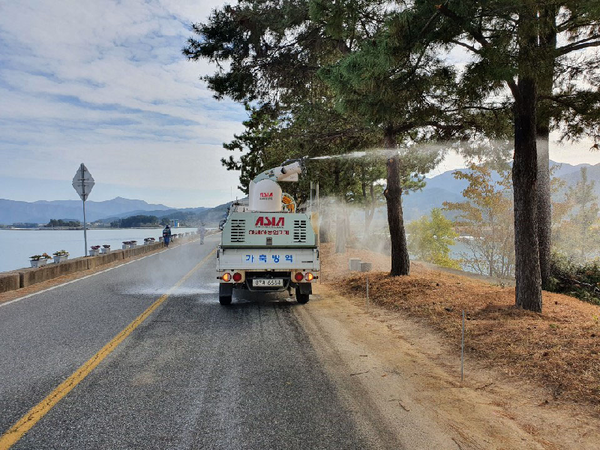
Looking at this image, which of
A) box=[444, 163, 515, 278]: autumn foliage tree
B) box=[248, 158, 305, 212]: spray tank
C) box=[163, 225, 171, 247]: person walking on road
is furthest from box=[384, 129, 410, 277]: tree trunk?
box=[163, 225, 171, 247]: person walking on road

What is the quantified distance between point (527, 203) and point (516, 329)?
261 cm

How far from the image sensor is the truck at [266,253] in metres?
9.51

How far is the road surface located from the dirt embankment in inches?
Answer: 54.3

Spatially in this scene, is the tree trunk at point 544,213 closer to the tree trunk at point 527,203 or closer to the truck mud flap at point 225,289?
the tree trunk at point 527,203

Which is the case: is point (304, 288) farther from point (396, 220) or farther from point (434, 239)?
point (434, 239)

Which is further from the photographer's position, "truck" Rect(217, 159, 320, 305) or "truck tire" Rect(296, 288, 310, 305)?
"truck tire" Rect(296, 288, 310, 305)

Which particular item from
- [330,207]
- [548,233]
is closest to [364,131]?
[548,233]

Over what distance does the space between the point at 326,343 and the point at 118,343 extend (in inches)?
128

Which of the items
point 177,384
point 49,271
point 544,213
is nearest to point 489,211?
point 544,213

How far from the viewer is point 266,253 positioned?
9617mm

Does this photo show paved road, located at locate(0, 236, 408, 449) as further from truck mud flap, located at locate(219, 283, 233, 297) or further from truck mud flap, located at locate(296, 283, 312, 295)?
truck mud flap, located at locate(296, 283, 312, 295)

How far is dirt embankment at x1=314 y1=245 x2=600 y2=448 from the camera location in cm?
417

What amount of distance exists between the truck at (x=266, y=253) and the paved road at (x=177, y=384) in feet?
2.85

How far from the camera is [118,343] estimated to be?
645 cm
